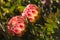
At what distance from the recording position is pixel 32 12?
1720 millimetres

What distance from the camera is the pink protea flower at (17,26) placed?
64.2 inches

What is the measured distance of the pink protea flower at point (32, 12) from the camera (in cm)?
171

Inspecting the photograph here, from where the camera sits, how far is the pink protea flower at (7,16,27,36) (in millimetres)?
1631

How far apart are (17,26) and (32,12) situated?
0.56ft

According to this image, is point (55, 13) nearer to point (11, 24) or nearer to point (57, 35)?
point (57, 35)

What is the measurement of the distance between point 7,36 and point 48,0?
1.49ft

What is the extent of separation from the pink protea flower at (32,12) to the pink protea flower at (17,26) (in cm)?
6

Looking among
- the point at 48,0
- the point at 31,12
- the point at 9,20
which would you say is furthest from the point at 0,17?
the point at 48,0

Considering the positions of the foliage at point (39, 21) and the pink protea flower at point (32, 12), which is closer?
the foliage at point (39, 21)

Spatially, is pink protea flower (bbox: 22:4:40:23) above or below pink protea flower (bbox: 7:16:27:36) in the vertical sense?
above

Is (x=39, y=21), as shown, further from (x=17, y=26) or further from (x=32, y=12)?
(x=17, y=26)

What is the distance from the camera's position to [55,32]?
1613mm

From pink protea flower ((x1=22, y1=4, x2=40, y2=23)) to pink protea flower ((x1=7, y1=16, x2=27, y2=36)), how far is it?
0.06 metres

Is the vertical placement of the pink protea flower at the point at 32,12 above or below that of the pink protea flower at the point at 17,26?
above
